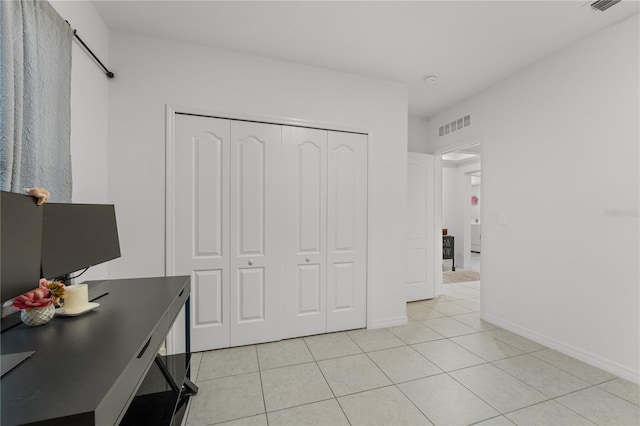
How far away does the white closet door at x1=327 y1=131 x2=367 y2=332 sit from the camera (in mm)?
2844

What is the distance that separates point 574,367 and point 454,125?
2.95 metres

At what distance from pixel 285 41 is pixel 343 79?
0.75 m

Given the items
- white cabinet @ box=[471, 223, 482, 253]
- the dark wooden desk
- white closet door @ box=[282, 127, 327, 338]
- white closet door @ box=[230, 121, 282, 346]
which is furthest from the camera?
white cabinet @ box=[471, 223, 482, 253]

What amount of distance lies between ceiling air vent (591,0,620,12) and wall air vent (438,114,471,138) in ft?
5.08

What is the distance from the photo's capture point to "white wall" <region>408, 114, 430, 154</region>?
4.21 metres

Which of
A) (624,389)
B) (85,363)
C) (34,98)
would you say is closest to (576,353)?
(624,389)

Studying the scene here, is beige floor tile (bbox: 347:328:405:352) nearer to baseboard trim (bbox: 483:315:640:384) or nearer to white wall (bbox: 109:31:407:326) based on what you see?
white wall (bbox: 109:31:407:326)

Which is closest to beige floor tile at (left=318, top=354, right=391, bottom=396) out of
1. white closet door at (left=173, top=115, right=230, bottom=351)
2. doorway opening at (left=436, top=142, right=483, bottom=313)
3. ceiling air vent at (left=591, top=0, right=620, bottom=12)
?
white closet door at (left=173, top=115, right=230, bottom=351)

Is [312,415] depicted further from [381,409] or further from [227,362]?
[227,362]

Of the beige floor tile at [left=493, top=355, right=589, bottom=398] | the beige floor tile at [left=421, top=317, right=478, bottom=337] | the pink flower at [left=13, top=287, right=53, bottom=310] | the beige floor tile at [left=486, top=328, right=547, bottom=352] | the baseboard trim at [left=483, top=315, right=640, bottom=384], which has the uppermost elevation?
the pink flower at [left=13, top=287, right=53, bottom=310]

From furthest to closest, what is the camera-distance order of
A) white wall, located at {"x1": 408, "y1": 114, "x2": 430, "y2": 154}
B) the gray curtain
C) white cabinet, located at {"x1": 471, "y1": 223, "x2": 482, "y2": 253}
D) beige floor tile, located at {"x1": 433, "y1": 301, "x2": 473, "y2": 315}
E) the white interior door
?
white cabinet, located at {"x1": 471, "y1": 223, "x2": 482, "y2": 253} < white wall, located at {"x1": 408, "y1": 114, "x2": 430, "y2": 154} < the white interior door < beige floor tile, located at {"x1": 433, "y1": 301, "x2": 473, "y2": 315} < the gray curtain

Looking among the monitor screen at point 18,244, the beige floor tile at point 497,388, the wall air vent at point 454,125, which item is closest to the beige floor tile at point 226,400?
the monitor screen at point 18,244

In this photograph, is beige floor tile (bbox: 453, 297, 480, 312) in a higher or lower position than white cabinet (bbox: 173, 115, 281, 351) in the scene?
lower

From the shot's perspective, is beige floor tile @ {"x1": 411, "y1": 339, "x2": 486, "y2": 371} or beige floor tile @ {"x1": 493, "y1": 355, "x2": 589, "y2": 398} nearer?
beige floor tile @ {"x1": 493, "y1": 355, "x2": 589, "y2": 398}
